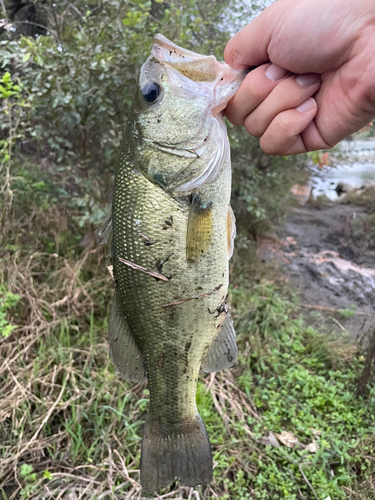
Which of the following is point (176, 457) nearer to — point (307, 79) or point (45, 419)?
point (45, 419)

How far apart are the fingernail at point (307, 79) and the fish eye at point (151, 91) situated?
1.95 feet

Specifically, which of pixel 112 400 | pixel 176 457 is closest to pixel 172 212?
pixel 176 457

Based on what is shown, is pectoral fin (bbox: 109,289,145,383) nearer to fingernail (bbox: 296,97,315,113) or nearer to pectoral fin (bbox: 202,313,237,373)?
pectoral fin (bbox: 202,313,237,373)

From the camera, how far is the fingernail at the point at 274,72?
1338mm

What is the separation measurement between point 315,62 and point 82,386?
280 centimetres

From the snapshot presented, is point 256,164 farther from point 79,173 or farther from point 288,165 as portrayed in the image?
point 79,173

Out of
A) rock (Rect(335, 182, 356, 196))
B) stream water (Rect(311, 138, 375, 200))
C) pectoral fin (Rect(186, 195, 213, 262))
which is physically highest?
pectoral fin (Rect(186, 195, 213, 262))

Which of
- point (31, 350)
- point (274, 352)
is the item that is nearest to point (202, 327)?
point (31, 350)

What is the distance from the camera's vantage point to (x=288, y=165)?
5.63 metres

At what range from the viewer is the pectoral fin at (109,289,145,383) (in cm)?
140

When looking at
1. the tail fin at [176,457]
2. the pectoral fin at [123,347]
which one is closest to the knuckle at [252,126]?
the pectoral fin at [123,347]

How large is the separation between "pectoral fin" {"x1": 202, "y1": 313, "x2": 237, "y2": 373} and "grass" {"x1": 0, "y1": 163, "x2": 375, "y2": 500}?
145 cm

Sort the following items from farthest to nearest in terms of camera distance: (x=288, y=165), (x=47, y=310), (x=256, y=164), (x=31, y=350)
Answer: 1. (x=288, y=165)
2. (x=256, y=164)
3. (x=47, y=310)
4. (x=31, y=350)

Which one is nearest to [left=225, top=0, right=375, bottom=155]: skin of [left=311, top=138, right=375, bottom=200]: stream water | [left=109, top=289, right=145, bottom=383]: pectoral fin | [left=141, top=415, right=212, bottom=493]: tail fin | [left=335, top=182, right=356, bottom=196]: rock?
[left=109, top=289, right=145, bottom=383]: pectoral fin
